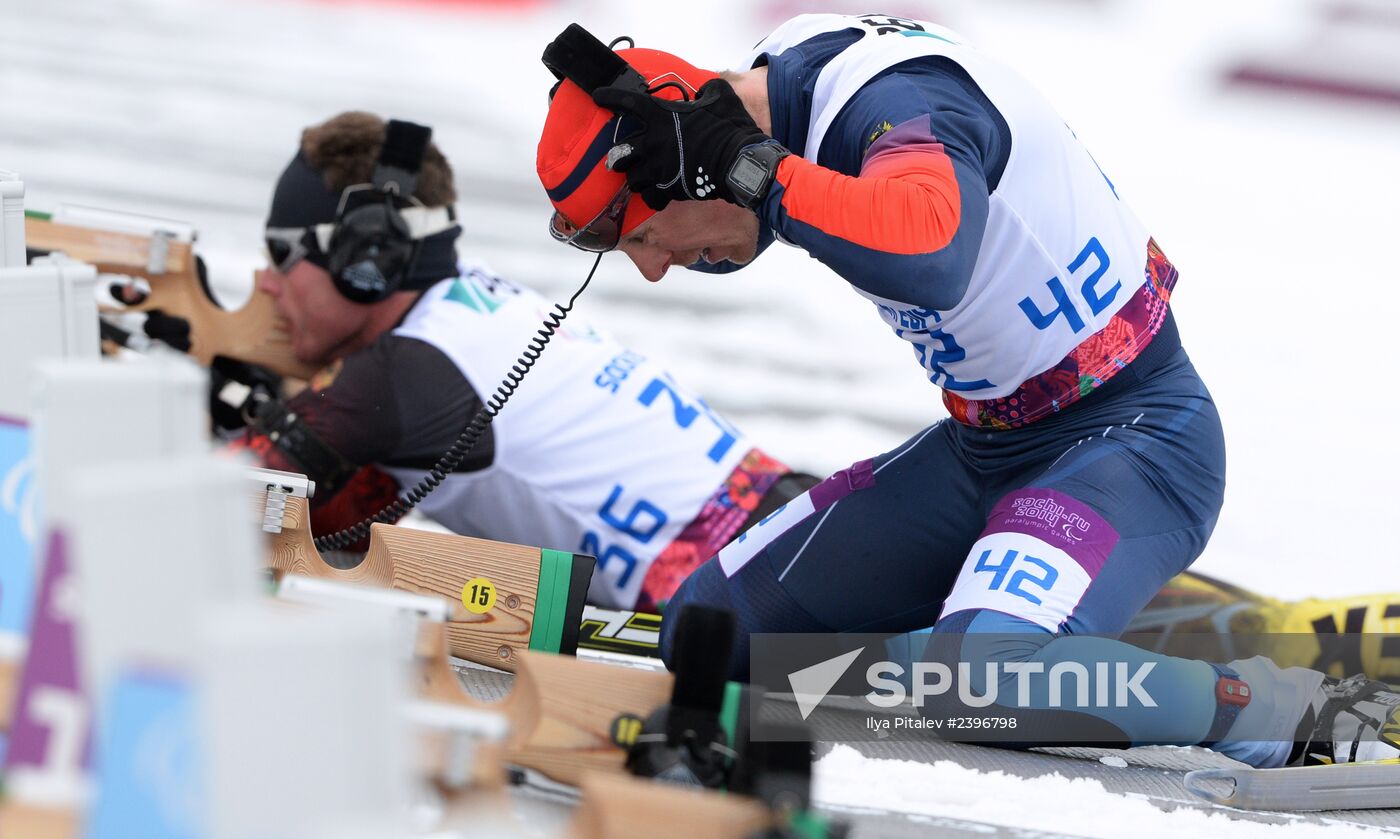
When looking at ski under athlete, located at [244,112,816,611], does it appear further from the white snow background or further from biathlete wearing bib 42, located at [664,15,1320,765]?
the white snow background

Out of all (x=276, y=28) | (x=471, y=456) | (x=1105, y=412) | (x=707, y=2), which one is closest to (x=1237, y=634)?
(x=1105, y=412)

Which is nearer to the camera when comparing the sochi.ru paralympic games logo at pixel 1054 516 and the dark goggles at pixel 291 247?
the sochi.ru paralympic games logo at pixel 1054 516

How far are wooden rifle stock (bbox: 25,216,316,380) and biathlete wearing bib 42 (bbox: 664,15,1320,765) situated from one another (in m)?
1.14

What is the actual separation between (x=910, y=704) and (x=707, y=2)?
4175 millimetres

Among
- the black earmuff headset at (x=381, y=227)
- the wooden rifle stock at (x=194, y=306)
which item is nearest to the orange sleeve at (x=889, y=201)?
the black earmuff headset at (x=381, y=227)

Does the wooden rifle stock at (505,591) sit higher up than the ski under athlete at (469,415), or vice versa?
the ski under athlete at (469,415)

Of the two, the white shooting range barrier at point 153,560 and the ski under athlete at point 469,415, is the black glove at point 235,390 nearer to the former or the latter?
the ski under athlete at point 469,415

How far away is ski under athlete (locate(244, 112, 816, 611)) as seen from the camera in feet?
7.53

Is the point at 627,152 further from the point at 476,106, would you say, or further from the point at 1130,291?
the point at 476,106

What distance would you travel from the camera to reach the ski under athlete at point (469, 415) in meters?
2.29

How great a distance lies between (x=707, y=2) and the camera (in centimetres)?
565

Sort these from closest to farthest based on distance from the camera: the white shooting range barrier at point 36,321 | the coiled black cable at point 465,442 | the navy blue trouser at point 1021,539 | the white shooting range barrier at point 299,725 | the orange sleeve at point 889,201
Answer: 1. the white shooting range barrier at point 299,725
2. the white shooting range barrier at point 36,321
3. the orange sleeve at point 889,201
4. the navy blue trouser at point 1021,539
5. the coiled black cable at point 465,442

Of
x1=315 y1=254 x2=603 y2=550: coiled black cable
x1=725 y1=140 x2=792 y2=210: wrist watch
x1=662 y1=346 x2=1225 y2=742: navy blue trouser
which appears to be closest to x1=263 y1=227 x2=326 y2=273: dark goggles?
x1=315 y1=254 x2=603 y2=550: coiled black cable

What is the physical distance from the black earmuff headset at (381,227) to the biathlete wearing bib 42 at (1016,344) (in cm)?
76
